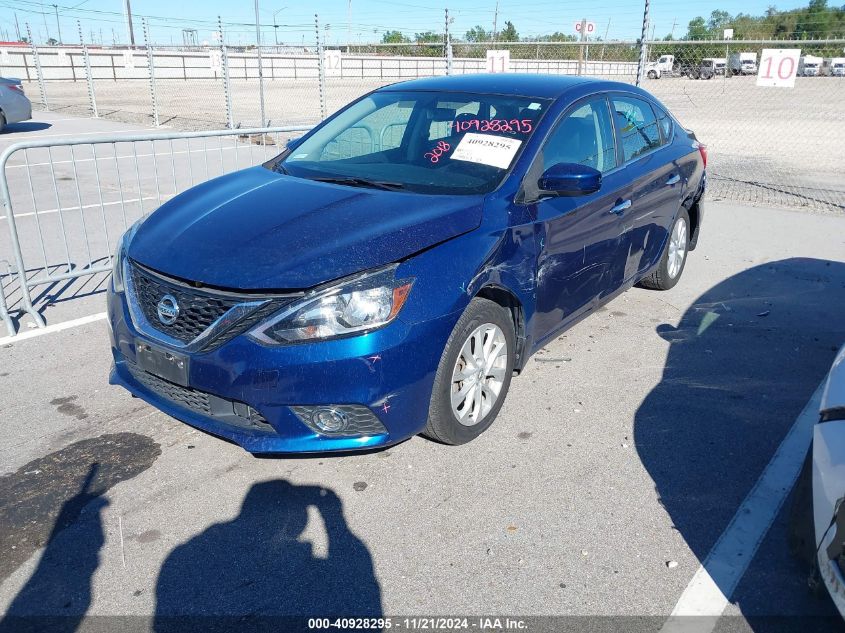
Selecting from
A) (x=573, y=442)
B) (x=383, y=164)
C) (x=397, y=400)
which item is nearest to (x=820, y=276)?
(x=573, y=442)

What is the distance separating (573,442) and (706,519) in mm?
794

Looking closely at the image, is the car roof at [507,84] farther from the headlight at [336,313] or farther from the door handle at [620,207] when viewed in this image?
the headlight at [336,313]

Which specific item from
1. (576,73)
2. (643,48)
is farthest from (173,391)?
(576,73)

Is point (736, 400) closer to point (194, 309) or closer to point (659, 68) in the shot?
point (194, 309)

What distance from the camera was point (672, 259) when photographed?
5.94 meters

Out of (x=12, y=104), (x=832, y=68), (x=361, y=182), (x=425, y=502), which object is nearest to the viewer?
(x=425, y=502)

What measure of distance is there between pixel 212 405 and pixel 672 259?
429 centimetres

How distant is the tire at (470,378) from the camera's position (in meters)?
A: 3.19

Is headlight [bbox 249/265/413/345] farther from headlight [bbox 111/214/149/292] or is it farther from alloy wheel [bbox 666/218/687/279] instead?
alloy wheel [bbox 666/218/687/279]

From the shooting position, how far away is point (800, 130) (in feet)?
66.0

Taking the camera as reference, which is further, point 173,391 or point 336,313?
point 173,391

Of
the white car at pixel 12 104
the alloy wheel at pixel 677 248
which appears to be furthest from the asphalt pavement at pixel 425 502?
the white car at pixel 12 104

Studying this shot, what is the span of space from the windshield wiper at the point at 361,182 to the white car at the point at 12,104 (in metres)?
15.0

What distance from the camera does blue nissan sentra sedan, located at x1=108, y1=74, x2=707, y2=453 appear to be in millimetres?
2873
